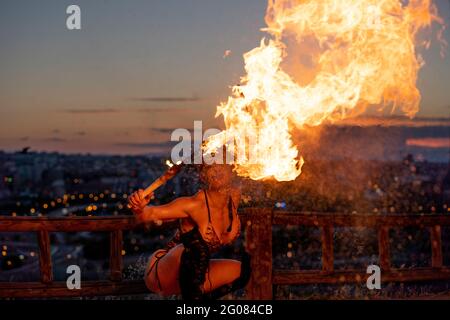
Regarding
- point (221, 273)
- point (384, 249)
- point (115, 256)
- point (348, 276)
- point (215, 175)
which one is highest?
point (215, 175)

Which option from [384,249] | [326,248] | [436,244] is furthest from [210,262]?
[436,244]

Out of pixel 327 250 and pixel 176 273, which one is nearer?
pixel 176 273

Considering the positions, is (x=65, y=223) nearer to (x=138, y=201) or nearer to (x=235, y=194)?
(x=138, y=201)

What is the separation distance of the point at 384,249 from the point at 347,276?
67 centimetres

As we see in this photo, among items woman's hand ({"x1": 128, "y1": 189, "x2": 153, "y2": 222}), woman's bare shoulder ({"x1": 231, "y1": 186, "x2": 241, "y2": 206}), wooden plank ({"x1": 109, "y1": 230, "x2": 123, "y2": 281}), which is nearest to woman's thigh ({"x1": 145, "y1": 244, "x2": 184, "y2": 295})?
woman's hand ({"x1": 128, "y1": 189, "x2": 153, "y2": 222})

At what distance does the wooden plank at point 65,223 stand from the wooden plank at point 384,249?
3.19 metres

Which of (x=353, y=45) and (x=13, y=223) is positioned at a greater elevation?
(x=353, y=45)

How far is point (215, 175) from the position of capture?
17.9 feet

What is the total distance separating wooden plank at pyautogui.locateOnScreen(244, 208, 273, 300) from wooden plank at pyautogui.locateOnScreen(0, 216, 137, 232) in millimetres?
1324

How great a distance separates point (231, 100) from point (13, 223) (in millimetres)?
2738

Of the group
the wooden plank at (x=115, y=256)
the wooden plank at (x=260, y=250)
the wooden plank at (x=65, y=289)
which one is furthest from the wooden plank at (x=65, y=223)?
the wooden plank at (x=260, y=250)

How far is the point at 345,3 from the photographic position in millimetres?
7398
